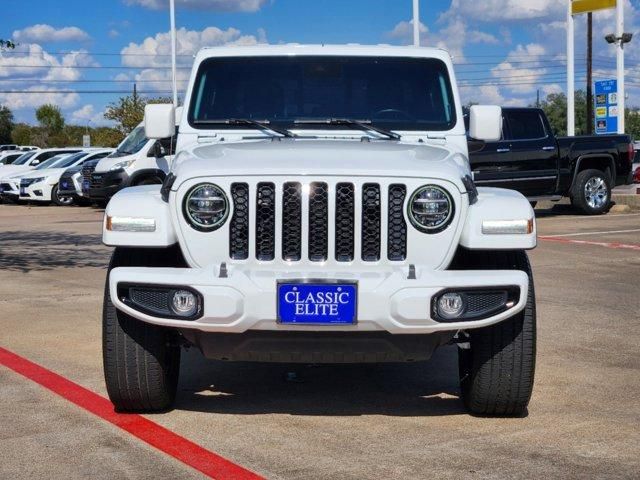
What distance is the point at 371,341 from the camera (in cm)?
495

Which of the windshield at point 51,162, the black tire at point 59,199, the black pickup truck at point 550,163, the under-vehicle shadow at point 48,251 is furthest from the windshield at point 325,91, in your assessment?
the windshield at point 51,162

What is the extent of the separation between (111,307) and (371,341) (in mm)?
1290

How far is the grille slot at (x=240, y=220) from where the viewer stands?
496cm

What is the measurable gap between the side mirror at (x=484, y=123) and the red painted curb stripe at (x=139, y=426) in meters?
2.67

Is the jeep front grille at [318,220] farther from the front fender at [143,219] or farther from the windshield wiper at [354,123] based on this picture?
the windshield wiper at [354,123]

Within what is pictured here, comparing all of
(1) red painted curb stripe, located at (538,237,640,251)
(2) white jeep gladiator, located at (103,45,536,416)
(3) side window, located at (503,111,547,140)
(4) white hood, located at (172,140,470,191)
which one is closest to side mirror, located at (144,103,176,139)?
(4) white hood, located at (172,140,470,191)

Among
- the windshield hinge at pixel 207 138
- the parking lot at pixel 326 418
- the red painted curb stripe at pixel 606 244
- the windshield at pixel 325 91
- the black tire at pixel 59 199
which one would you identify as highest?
the windshield at pixel 325 91

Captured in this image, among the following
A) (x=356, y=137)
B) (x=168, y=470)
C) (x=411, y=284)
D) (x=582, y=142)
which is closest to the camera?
(x=168, y=470)

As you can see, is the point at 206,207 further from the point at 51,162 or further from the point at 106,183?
the point at 51,162

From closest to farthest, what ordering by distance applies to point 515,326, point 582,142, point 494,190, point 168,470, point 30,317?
point 168,470 → point 515,326 → point 494,190 → point 30,317 → point 582,142

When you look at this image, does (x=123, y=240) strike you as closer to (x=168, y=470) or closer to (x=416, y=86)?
(x=168, y=470)

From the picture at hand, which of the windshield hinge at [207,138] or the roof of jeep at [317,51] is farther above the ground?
the roof of jeep at [317,51]

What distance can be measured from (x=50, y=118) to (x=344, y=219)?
387ft

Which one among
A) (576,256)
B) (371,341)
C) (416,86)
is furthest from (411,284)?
(576,256)
